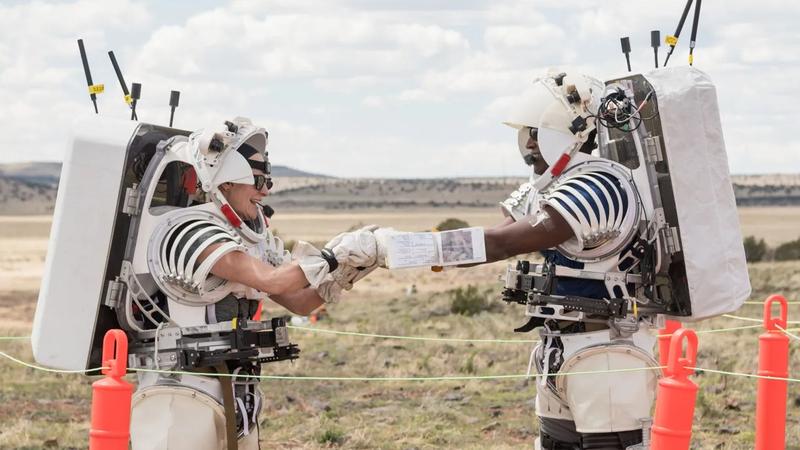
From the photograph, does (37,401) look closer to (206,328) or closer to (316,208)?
(206,328)

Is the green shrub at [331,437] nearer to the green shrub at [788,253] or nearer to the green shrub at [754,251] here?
the green shrub at [754,251]

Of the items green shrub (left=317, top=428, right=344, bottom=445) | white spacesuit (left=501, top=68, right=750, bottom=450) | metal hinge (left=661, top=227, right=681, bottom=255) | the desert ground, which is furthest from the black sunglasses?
green shrub (left=317, top=428, right=344, bottom=445)

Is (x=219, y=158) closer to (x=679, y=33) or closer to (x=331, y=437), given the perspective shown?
(x=679, y=33)

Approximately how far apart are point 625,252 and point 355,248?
1.41m

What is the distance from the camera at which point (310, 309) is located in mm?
6879

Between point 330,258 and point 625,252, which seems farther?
point 625,252

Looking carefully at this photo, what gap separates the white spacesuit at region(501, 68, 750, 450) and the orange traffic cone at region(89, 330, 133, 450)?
2.08 meters

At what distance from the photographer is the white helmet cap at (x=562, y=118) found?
660cm

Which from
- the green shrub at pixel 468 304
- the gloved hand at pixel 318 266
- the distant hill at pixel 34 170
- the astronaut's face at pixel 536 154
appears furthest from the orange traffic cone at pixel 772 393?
the distant hill at pixel 34 170

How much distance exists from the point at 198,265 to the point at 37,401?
8768mm

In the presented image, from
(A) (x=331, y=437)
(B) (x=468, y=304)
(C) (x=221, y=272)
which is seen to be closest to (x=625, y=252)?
(C) (x=221, y=272)

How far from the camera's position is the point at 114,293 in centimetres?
631

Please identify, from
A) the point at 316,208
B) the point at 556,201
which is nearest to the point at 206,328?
the point at 556,201

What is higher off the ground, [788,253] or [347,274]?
[788,253]
